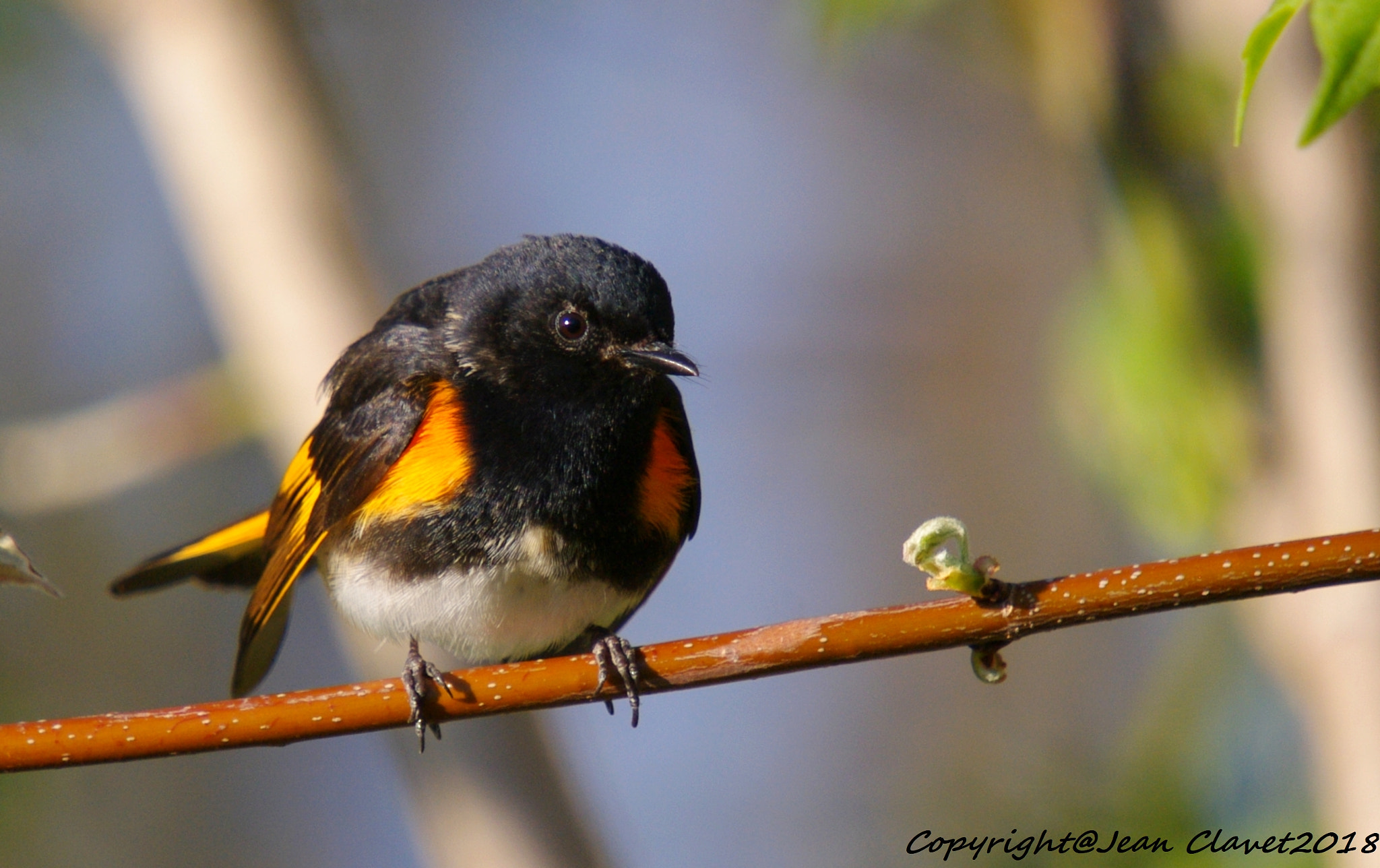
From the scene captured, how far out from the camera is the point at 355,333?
3.60 m

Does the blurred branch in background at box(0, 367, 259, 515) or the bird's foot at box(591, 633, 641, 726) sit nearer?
the bird's foot at box(591, 633, 641, 726)

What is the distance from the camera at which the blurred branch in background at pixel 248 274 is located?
362 cm

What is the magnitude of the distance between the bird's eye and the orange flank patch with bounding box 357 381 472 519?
26cm

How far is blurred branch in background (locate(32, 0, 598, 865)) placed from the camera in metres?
3.62

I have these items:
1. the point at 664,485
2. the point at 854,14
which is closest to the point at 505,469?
the point at 664,485

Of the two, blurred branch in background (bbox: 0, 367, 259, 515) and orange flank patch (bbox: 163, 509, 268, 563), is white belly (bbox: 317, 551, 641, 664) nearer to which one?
orange flank patch (bbox: 163, 509, 268, 563)

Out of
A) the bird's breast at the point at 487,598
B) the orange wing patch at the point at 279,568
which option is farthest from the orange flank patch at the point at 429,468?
the orange wing patch at the point at 279,568

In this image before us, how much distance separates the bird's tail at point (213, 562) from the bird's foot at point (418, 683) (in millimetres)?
957

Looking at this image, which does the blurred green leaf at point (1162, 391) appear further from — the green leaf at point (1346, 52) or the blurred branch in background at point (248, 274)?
the blurred branch in background at point (248, 274)

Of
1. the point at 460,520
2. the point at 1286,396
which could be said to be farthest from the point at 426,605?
the point at 1286,396

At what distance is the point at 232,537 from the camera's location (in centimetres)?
315

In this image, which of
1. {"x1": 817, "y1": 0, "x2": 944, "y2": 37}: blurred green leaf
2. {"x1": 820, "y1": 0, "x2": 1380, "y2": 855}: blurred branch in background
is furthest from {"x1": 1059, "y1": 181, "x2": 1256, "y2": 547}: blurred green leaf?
{"x1": 817, "y1": 0, "x2": 944, "y2": 37}: blurred green leaf

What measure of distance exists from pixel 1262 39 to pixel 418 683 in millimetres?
1541

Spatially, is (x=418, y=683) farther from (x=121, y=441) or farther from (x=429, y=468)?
(x=121, y=441)
